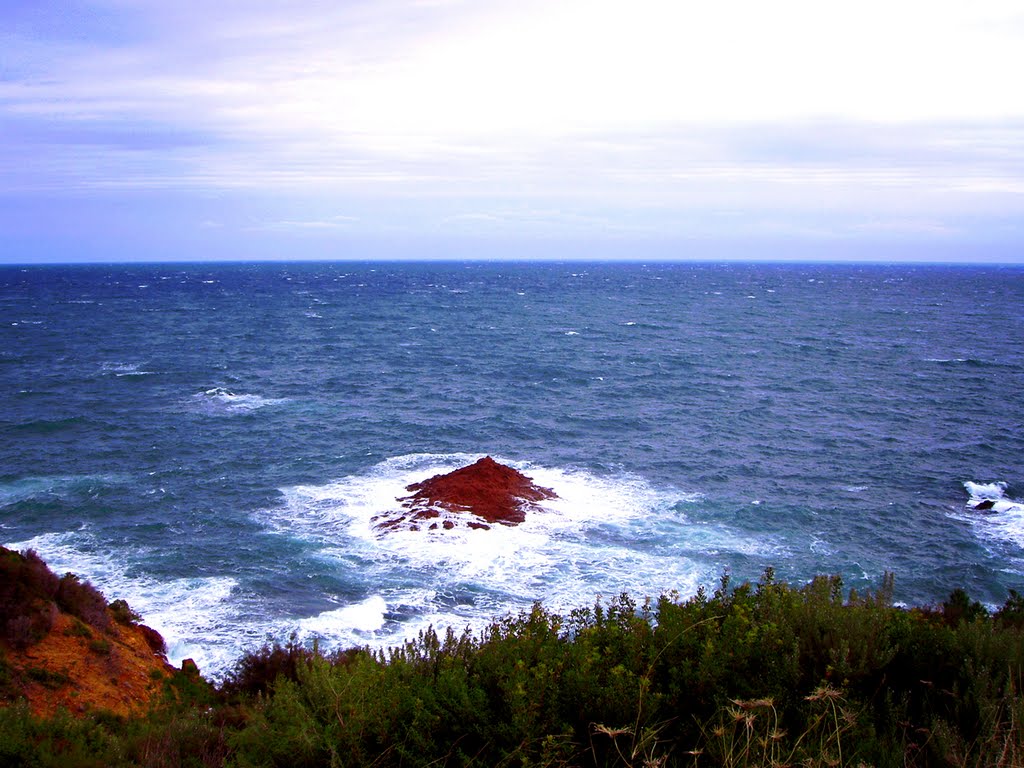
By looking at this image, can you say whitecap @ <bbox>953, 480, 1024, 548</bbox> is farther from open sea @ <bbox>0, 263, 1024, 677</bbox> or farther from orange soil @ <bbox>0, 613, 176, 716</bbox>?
orange soil @ <bbox>0, 613, 176, 716</bbox>

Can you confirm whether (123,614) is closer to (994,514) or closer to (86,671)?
(86,671)

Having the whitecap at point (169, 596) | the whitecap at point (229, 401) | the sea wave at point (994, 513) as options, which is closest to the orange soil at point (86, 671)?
the whitecap at point (169, 596)

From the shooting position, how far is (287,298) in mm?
132125

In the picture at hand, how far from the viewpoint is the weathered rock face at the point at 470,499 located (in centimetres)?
2409

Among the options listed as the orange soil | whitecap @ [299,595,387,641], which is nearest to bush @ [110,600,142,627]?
the orange soil

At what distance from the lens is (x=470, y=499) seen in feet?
82.1

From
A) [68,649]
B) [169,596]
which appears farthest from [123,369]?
[68,649]

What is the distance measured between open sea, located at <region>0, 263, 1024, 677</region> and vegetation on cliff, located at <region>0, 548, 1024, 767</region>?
11155 mm

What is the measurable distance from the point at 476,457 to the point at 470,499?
22.4 ft

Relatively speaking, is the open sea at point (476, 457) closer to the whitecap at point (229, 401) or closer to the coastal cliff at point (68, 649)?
the whitecap at point (229, 401)

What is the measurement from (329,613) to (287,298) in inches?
4761

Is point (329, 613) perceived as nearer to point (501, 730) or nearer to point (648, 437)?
point (501, 730)

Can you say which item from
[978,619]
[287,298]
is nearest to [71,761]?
[978,619]

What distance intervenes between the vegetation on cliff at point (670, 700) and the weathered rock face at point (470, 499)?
54.4 ft
